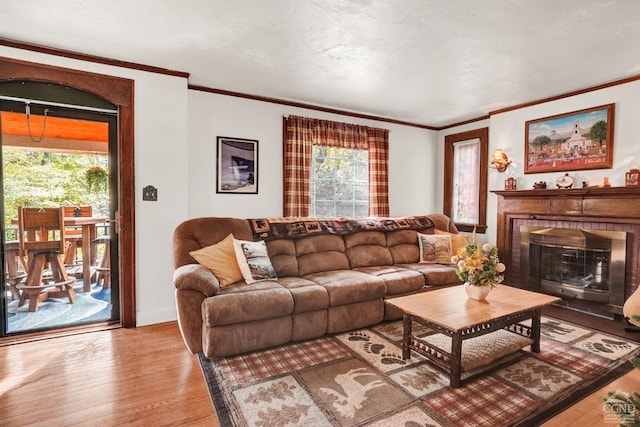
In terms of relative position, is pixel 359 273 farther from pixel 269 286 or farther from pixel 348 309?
pixel 269 286

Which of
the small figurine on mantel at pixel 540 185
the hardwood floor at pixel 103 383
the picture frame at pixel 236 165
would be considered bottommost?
the hardwood floor at pixel 103 383

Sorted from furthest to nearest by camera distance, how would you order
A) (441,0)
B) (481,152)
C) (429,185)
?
1. (429,185)
2. (481,152)
3. (441,0)

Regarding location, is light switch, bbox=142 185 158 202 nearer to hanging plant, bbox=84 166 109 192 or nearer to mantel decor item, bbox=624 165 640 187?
hanging plant, bbox=84 166 109 192

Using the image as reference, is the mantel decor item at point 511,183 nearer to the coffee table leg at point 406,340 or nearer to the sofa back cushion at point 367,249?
the sofa back cushion at point 367,249

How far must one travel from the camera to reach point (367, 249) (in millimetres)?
3953

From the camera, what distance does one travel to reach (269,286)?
287cm

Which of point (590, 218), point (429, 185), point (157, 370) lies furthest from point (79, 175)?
point (590, 218)

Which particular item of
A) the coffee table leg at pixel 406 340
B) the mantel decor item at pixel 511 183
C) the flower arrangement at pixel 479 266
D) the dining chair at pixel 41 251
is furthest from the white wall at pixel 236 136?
the flower arrangement at pixel 479 266

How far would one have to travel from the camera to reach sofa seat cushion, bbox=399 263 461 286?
11.6ft

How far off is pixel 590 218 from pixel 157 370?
4.53 meters

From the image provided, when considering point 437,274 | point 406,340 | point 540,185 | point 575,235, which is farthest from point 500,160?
point 406,340

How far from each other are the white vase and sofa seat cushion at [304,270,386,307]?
2.63 ft

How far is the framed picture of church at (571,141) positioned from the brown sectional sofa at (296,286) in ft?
6.28

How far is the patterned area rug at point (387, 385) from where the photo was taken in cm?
188
